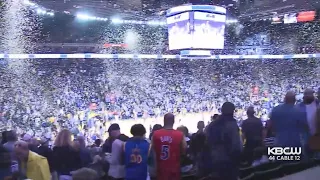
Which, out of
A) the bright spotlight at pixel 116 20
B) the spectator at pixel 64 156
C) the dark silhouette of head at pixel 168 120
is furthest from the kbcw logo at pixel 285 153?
the bright spotlight at pixel 116 20

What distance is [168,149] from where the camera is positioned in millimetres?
4309

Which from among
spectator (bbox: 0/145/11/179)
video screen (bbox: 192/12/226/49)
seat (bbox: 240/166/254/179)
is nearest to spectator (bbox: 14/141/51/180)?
spectator (bbox: 0/145/11/179)

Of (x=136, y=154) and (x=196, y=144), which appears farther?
(x=196, y=144)

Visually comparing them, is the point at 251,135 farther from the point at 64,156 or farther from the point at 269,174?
the point at 64,156

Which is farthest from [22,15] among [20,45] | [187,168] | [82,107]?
[187,168]

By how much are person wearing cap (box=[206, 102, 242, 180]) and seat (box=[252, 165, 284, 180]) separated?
0.77m

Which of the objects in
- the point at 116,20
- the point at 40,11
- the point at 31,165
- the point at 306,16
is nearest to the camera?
the point at 31,165

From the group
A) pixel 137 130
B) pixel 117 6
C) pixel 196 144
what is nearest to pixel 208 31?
pixel 117 6

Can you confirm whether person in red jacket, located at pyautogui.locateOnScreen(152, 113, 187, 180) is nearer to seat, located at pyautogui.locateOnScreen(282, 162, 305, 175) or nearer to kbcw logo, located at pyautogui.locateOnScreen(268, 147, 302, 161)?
kbcw logo, located at pyautogui.locateOnScreen(268, 147, 302, 161)

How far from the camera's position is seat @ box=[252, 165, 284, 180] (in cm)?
502

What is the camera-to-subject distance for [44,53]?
26406 mm

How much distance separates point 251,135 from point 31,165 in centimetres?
253

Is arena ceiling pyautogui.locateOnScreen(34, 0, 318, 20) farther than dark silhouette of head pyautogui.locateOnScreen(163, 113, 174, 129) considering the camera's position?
Yes

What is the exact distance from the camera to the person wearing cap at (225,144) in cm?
425
